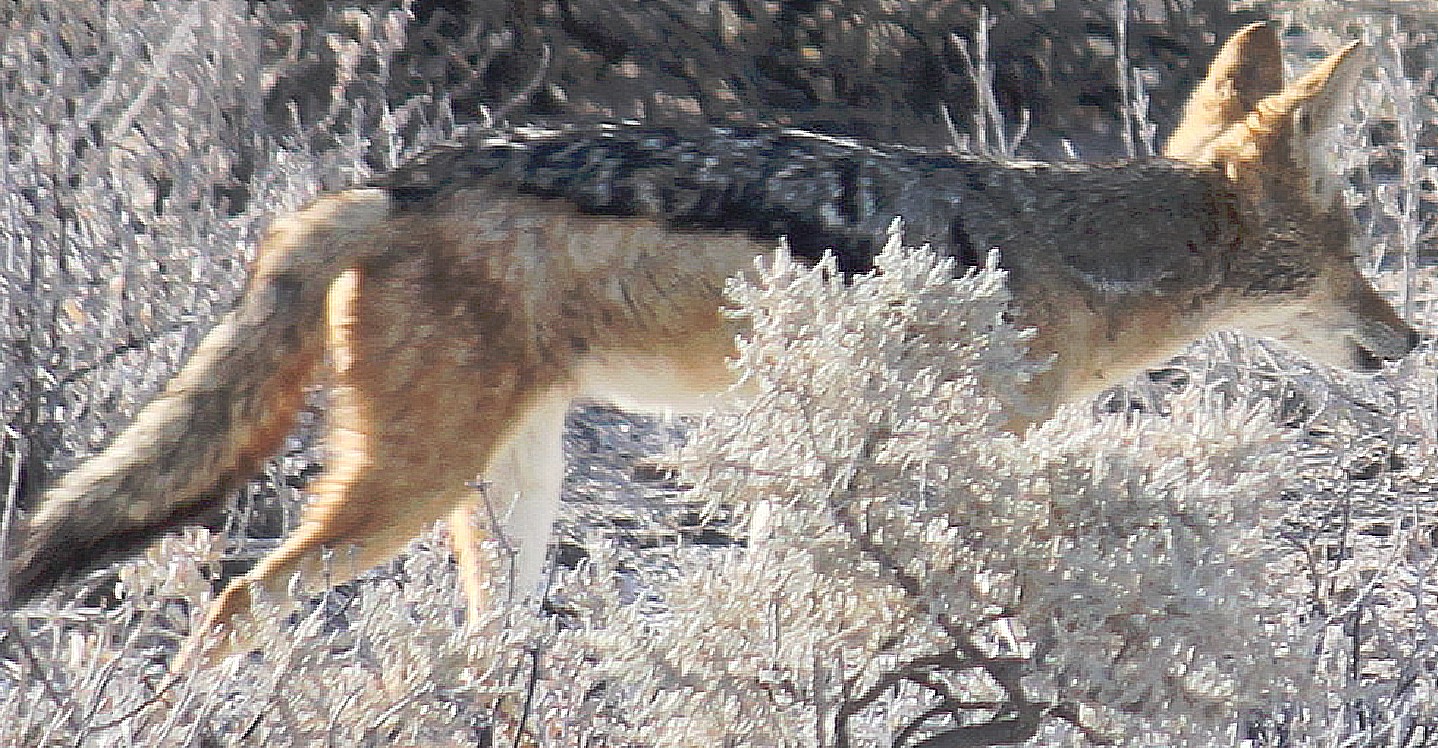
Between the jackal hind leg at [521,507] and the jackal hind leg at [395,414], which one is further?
the jackal hind leg at [521,507]

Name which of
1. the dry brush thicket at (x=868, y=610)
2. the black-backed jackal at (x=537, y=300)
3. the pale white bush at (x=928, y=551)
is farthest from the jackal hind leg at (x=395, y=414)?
the pale white bush at (x=928, y=551)

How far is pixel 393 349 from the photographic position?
13.6 feet

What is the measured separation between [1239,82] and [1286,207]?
1.22 feet

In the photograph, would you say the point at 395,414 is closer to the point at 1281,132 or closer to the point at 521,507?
the point at 521,507

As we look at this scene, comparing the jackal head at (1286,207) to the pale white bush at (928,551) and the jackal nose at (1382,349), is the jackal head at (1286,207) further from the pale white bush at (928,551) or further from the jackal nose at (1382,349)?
the pale white bush at (928,551)

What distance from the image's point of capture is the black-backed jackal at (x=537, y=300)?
4.15 metres

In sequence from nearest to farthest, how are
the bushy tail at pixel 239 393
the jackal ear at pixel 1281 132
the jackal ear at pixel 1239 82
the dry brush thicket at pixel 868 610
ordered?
the dry brush thicket at pixel 868 610, the bushy tail at pixel 239 393, the jackal ear at pixel 1281 132, the jackal ear at pixel 1239 82

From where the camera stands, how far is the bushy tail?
4.14 meters

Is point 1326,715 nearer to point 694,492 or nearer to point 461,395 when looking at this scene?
point 694,492

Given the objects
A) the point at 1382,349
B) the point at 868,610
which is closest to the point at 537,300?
the point at 868,610

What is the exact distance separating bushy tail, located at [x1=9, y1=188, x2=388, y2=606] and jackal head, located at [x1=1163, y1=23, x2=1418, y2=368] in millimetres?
1987

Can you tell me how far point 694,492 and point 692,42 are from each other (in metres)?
5.85

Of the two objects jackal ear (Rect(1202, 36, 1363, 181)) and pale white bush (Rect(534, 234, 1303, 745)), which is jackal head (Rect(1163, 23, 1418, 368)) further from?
pale white bush (Rect(534, 234, 1303, 745))

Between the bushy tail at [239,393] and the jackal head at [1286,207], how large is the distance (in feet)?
6.52
